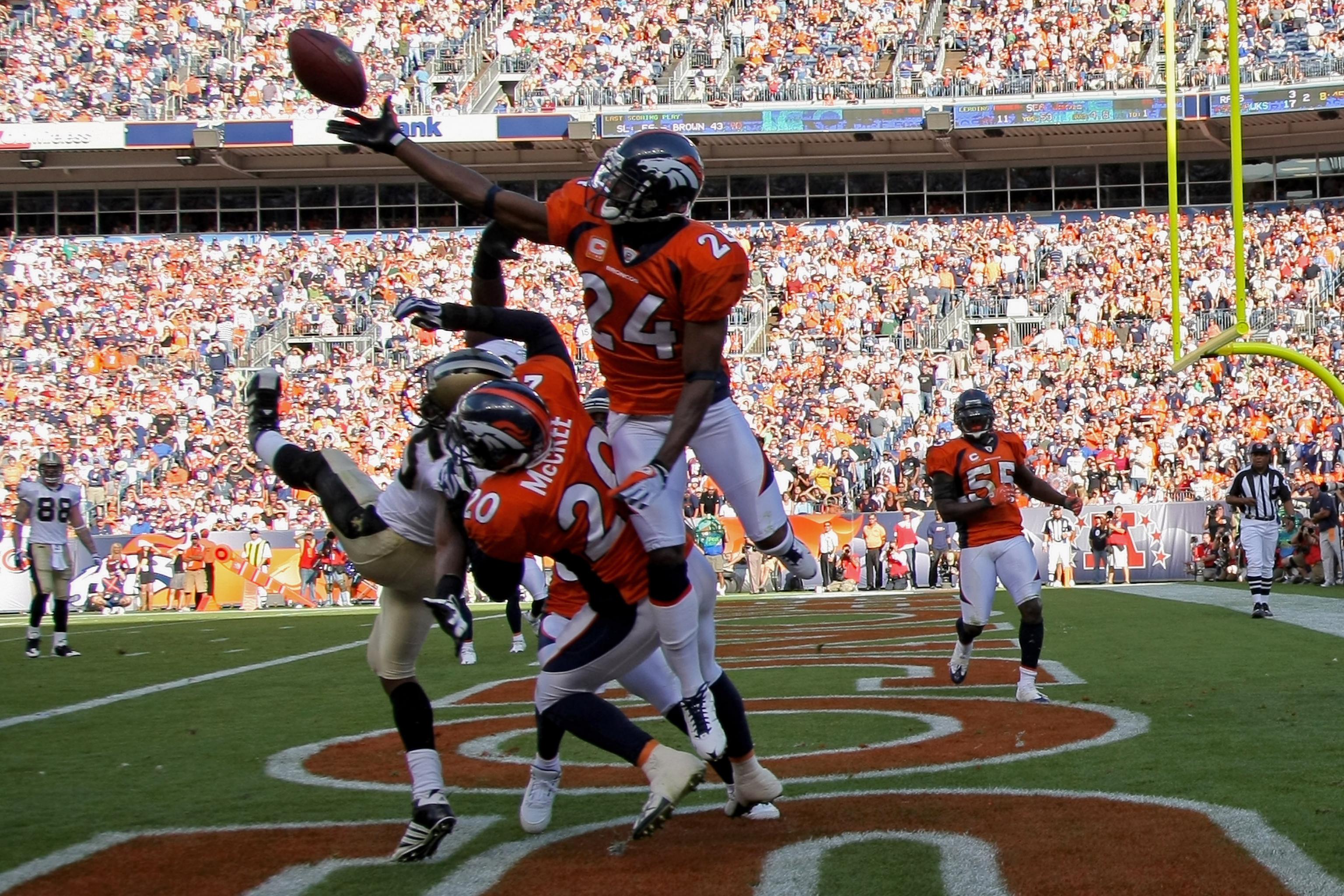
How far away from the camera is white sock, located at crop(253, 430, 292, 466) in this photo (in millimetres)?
4852

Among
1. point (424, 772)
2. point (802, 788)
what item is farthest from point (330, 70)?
point (802, 788)

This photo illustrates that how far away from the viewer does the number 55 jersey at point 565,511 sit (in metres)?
4.08

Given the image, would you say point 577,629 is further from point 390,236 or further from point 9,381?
point 390,236

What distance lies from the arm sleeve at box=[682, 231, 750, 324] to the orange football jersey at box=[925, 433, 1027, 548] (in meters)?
3.55

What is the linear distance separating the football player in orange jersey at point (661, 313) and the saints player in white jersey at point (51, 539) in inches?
347

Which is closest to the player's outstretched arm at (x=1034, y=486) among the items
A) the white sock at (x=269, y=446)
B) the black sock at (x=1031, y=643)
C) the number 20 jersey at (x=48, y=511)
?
the black sock at (x=1031, y=643)

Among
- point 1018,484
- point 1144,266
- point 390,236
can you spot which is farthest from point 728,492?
point 390,236

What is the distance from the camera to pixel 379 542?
462 cm

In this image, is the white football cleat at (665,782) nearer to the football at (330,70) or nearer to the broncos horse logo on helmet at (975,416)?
the football at (330,70)

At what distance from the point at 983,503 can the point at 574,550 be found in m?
4.10

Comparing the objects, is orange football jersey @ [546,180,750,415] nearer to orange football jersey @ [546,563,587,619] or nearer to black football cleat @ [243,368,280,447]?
orange football jersey @ [546,563,587,619]

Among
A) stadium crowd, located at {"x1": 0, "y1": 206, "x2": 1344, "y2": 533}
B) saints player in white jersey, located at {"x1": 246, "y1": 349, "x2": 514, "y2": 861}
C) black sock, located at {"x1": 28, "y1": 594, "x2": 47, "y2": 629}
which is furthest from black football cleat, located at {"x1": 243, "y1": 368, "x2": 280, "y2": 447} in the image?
stadium crowd, located at {"x1": 0, "y1": 206, "x2": 1344, "y2": 533}

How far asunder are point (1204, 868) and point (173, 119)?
3163 centimetres

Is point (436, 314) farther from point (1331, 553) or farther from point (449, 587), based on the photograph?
point (1331, 553)
